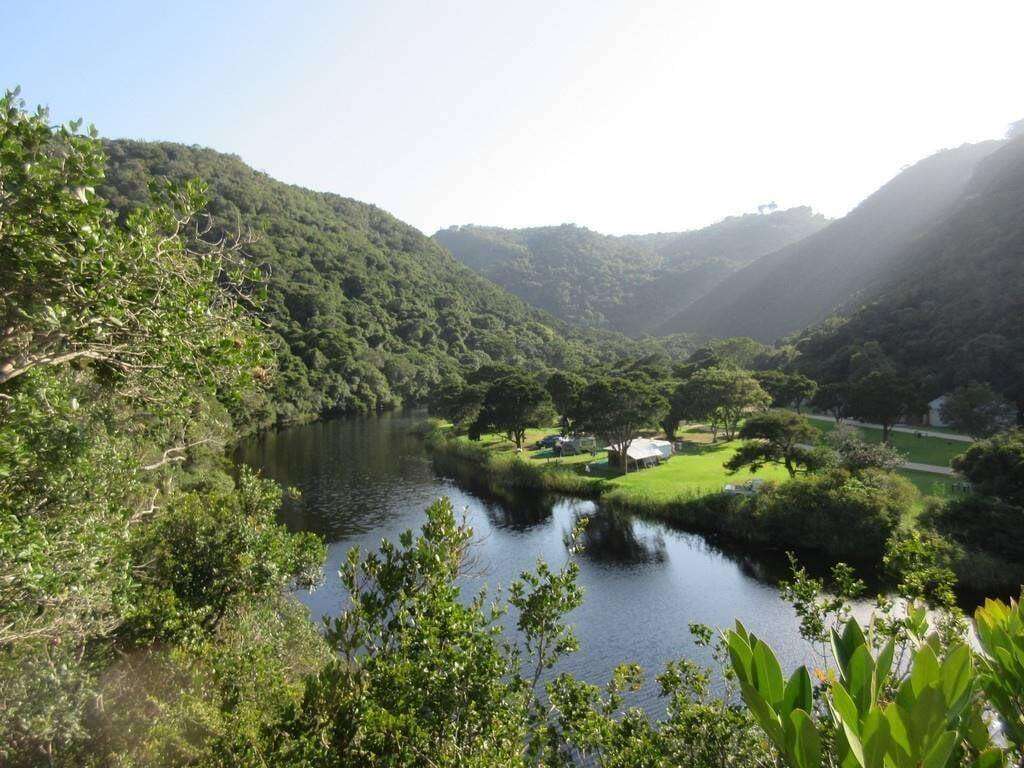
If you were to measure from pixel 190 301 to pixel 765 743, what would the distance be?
20.1 ft

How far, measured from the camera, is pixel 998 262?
2085 inches

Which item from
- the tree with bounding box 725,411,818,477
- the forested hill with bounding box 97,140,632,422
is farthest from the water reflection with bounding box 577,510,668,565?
the forested hill with bounding box 97,140,632,422

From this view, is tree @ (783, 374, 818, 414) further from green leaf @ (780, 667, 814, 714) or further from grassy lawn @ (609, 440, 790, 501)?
green leaf @ (780, 667, 814, 714)

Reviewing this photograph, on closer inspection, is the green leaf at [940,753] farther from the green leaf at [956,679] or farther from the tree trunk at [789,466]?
the tree trunk at [789,466]

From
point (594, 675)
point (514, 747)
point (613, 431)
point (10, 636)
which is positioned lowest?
point (594, 675)

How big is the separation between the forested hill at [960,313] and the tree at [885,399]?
317 inches

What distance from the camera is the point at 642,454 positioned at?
37.9 meters

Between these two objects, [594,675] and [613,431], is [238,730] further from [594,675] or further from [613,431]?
[613,431]

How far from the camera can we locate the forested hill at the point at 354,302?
78312mm

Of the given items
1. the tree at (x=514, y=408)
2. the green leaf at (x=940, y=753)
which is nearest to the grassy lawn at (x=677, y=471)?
the tree at (x=514, y=408)

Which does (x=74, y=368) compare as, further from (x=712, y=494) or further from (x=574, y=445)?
(x=574, y=445)

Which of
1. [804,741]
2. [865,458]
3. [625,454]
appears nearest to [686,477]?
[625,454]

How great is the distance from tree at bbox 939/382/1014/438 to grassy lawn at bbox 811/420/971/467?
1.20 metres

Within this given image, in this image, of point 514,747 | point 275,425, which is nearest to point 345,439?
point 275,425
